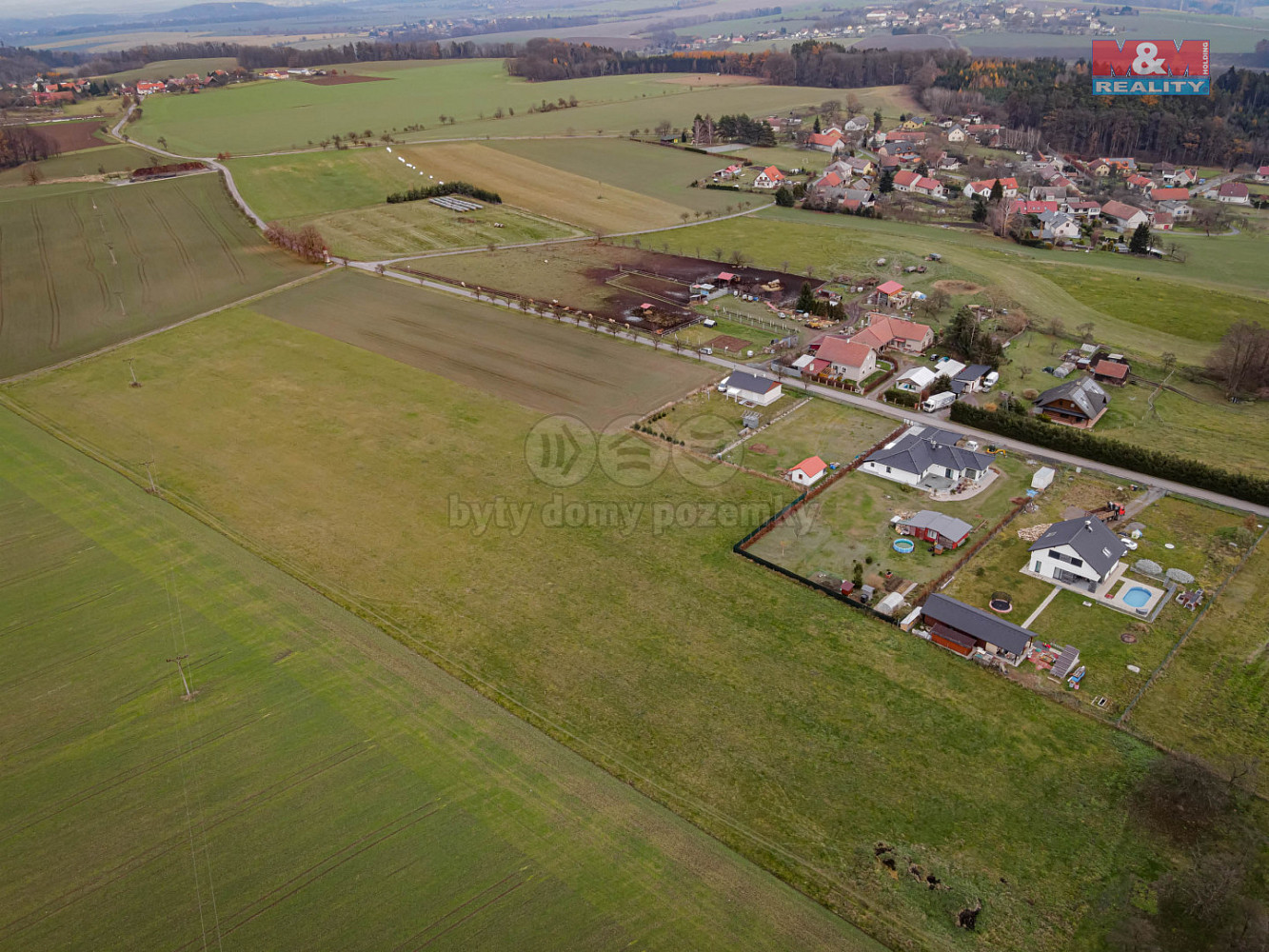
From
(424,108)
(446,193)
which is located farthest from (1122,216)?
(424,108)

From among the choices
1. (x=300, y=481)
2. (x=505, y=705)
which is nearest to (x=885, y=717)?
(x=505, y=705)

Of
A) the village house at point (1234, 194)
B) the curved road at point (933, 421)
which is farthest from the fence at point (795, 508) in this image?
the village house at point (1234, 194)

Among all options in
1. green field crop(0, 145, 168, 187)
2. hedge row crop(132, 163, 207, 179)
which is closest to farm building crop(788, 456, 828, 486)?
hedge row crop(132, 163, 207, 179)

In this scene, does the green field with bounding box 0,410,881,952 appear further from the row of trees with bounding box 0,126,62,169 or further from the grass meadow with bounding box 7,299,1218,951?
the row of trees with bounding box 0,126,62,169

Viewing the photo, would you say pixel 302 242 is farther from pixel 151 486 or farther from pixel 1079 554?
pixel 1079 554

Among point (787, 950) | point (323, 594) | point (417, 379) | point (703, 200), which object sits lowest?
point (787, 950)

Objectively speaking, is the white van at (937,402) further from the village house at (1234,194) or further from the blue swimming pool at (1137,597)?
the village house at (1234,194)

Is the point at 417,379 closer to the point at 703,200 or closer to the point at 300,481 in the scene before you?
the point at 300,481
